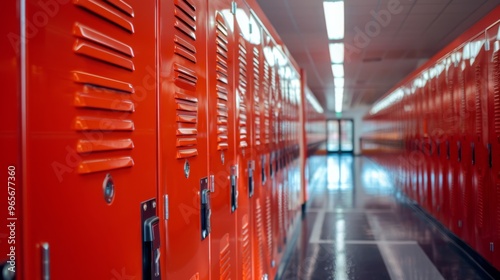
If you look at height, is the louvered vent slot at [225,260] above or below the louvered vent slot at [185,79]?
below

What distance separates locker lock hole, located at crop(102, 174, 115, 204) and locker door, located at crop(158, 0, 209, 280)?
31 cm

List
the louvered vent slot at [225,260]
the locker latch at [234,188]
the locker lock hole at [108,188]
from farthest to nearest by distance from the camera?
the locker latch at [234,188] < the louvered vent slot at [225,260] < the locker lock hole at [108,188]

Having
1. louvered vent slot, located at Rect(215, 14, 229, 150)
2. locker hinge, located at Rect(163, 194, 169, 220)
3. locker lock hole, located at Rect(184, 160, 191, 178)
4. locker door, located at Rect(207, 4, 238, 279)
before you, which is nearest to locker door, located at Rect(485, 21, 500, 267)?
locker door, located at Rect(207, 4, 238, 279)

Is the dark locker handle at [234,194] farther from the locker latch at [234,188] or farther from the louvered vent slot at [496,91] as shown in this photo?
the louvered vent slot at [496,91]

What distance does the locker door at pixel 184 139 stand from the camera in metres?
1.43

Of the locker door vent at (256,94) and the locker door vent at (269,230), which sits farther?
the locker door vent at (269,230)

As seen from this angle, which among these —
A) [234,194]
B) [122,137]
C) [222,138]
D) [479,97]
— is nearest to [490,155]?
[479,97]

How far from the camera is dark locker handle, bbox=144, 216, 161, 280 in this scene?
125 centimetres

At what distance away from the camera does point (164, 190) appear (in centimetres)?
141

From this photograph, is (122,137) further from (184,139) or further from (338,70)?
(338,70)

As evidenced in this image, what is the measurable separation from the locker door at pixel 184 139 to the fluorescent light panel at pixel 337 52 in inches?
305

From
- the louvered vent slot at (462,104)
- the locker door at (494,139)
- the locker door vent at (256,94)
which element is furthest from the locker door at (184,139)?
the louvered vent slot at (462,104)

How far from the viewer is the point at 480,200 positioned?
430 centimetres

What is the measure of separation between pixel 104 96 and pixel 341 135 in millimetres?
30986
